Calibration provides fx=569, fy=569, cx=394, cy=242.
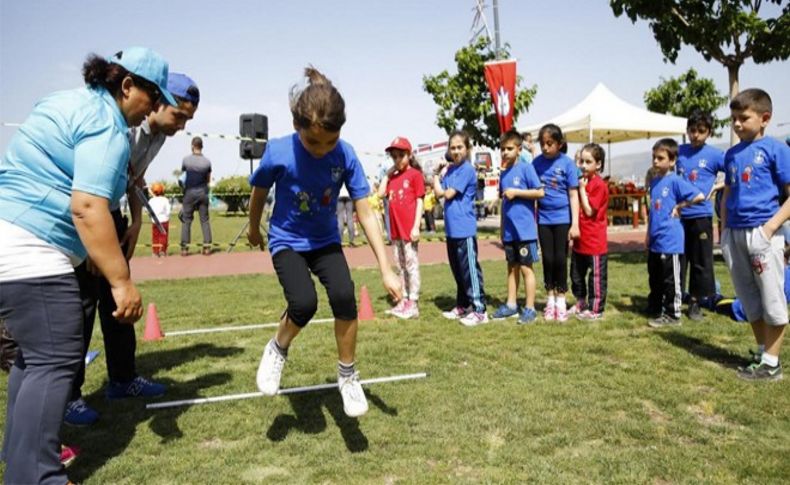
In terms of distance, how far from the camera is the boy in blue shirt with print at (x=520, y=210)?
6131 mm

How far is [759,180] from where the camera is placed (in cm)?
420

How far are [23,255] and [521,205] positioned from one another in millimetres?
4803

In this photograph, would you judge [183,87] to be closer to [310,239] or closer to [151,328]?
[310,239]

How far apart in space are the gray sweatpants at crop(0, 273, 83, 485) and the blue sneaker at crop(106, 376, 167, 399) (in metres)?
1.60

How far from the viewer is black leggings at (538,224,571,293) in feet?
20.5

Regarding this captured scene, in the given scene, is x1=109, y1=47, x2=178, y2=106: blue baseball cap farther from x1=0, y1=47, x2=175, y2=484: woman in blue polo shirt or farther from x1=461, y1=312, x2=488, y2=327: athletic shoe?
x1=461, y1=312, x2=488, y2=327: athletic shoe

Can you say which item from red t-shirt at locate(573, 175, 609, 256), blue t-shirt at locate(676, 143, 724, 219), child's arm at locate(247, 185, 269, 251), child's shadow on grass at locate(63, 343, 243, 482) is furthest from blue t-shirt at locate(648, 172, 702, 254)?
child's shadow on grass at locate(63, 343, 243, 482)

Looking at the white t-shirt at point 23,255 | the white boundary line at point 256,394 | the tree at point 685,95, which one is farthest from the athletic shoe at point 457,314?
the tree at point 685,95

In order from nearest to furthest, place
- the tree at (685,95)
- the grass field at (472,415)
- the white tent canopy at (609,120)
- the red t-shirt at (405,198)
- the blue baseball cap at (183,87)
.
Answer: the grass field at (472,415)
the blue baseball cap at (183,87)
the red t-shirt at (405,198)
the white tent canopy at (609,120)
the tree at (685,95)

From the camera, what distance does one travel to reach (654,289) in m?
6.39

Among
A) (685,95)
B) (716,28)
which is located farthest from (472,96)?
(685,95)

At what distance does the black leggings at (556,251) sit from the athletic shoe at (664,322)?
0.92 m

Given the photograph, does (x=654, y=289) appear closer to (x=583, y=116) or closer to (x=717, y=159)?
(x=717, y=159)

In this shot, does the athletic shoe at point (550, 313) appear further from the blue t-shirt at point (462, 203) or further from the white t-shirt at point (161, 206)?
the white t-shirt at point (161, 206)
